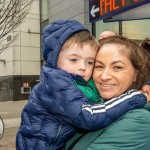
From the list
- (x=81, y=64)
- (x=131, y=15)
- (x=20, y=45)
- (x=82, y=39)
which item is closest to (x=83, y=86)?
(x=81, y=64)

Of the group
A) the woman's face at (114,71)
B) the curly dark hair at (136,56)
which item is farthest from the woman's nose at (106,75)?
the curly dark hair at (136,56)

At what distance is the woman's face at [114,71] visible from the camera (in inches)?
67.3

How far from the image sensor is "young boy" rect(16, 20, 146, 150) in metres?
1.64

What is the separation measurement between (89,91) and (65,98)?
19 cm

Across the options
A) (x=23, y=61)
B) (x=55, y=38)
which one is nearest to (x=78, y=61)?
(x=55, y=38)

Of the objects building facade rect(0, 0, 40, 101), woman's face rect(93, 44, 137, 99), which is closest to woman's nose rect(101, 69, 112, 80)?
woman's face rect(93, 44, 137, 99)

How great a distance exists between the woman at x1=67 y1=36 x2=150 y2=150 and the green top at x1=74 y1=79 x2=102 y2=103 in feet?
0.21

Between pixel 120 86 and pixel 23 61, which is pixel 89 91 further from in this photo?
pixel 23 61

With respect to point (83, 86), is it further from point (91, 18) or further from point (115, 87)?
point (91, 18)

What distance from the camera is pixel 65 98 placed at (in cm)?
176

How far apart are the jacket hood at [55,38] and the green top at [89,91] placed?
196 mm

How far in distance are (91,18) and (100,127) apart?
588cm

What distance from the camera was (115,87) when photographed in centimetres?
175

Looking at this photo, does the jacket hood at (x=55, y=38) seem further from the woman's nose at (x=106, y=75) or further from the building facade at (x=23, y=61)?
the building facade at (x=23, y=61)
